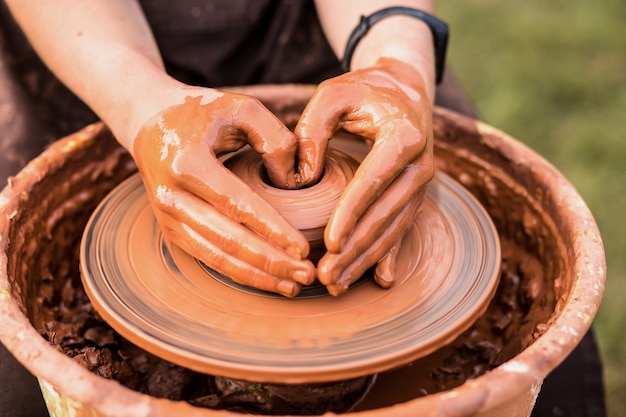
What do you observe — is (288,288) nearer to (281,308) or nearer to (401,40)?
(281,308)

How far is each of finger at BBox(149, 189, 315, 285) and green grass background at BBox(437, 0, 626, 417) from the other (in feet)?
5.83

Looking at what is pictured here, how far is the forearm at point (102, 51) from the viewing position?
4.43 ft

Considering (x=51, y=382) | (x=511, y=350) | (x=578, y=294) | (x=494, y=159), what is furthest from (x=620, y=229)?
(x=51, y=382)

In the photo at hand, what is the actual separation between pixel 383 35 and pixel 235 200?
74cm

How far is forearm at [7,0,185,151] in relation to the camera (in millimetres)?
1352

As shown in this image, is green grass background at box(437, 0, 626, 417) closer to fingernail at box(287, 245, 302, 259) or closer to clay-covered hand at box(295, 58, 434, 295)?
clay-covered hand at box(295, 58, 434, 295)

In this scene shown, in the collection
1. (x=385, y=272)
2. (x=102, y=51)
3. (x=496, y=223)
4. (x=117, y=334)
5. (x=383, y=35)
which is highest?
(x=102, y=51)

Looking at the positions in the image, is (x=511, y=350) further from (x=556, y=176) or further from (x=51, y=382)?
(x=51, y=382)

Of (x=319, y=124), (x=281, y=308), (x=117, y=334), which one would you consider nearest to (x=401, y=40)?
(x=319, y=124)

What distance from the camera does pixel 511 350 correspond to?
1.45 m

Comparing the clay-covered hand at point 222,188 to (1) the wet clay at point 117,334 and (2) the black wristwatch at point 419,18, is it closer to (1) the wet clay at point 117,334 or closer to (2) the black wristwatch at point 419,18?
(1) the wet clay at point 117,334

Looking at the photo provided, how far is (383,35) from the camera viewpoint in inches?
64.5

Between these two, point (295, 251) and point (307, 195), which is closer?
point (295, 251)

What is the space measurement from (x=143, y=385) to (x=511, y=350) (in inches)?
32.2
